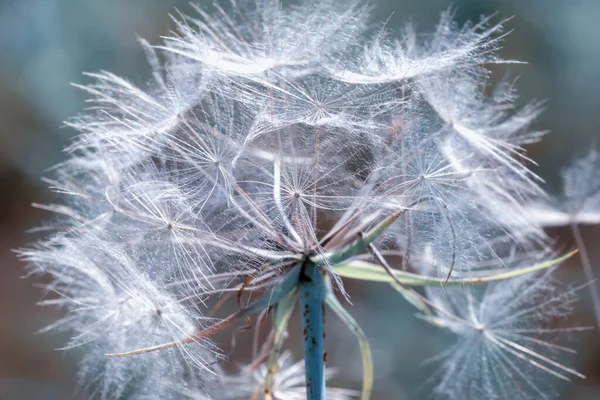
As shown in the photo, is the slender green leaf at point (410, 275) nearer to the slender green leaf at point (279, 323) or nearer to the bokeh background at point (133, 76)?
the slender green leaf at point (279, 323)

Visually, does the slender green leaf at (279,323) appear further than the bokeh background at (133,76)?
No

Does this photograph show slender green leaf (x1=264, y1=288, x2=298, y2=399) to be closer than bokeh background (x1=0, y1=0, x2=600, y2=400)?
Yes

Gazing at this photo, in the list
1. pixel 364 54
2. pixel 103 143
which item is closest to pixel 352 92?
pixel 364 54

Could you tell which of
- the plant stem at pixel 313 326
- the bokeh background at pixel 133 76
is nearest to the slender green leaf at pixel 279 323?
the plant stem at pixel 313 326

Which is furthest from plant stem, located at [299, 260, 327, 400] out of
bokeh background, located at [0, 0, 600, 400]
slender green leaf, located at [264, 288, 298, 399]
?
bokeh background, located at [0, 0, 600, 400]

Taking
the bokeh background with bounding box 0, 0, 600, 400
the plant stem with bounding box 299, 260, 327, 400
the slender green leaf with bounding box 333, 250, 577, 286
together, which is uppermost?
the bokeh background with bounding box 0, 0, 600, 400

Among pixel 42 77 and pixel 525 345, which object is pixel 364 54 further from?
pixel 42 77

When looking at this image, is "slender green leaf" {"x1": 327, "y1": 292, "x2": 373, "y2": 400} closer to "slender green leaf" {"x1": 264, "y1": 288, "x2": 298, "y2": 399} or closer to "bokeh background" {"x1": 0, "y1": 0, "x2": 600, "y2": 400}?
"slender green leaf" {"x1": 264, "y1": 288, "x2": 298, "y2": 399}

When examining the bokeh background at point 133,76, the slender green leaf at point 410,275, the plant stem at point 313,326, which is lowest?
the plant stem at point 313,326
